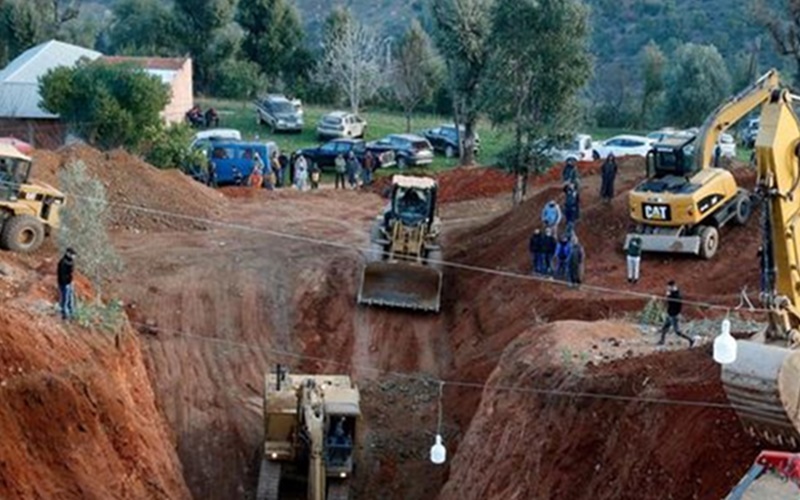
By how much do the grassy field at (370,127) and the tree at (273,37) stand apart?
8.78 feet

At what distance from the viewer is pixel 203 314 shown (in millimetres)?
35594

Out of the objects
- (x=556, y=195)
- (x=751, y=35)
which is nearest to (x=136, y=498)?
(x=556, y=195)

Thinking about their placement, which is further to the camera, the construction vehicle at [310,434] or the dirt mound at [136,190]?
the dirt mound at [136,190]

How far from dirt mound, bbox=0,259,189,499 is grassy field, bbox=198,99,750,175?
26.7 meters

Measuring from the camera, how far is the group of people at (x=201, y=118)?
6209cm

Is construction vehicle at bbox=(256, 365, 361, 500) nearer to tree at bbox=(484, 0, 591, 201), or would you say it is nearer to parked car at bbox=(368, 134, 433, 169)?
tree at bbox=(484, 0, 591, 201)

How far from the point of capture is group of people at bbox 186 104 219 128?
204ft

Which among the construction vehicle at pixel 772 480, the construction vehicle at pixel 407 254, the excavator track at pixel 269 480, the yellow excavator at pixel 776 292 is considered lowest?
the excavator track at pixel 269 480

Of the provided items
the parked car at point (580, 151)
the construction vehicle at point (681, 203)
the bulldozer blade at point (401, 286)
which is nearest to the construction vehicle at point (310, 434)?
the bulldozer blade at point (401, 286)

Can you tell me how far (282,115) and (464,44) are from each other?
1379 cm

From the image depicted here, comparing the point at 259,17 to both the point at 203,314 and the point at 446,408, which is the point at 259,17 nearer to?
the point at 203,314

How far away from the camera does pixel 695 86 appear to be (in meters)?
63.7

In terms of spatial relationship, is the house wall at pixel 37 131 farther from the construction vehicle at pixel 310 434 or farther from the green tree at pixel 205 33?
the construction vehicle at pixel 310 434

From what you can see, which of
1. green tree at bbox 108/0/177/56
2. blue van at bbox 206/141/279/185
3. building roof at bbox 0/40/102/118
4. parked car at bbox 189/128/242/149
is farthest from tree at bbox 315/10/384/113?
blue van at bbox 206/141/279/185
